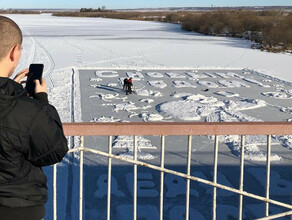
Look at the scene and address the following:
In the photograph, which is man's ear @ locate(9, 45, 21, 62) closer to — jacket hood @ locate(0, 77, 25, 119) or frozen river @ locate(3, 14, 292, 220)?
jacket hood @ locate(0, 77, 25, 119)

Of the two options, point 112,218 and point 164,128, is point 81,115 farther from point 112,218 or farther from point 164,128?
point 164,128

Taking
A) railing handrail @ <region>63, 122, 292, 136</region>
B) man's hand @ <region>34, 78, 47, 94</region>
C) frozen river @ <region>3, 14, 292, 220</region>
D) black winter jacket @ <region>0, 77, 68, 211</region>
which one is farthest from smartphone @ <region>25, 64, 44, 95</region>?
frozen river @ <region>3, 14, 292, 220</region>

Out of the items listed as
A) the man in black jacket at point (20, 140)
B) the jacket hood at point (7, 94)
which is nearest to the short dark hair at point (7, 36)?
the man in black jacket at point (20, 140)

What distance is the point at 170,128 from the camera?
2.97 metres

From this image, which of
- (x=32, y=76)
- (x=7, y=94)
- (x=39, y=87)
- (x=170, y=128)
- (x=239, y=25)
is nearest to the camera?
(x=7, y=94)

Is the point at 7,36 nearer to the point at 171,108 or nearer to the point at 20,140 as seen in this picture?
the point at 20,140

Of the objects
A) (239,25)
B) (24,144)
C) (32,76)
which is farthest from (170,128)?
(239,25)

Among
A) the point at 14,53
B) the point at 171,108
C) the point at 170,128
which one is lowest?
the point at 171,108

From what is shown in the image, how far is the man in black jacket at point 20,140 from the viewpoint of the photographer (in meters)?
1.81

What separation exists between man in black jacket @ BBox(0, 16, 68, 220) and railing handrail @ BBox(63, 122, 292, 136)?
2.92 ft

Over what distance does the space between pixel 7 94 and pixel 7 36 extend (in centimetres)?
23

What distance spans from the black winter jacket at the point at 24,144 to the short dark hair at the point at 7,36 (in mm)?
121

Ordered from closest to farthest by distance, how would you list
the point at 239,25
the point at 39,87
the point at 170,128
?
the point at 39,87, the point at 170,128, the point at 239,25

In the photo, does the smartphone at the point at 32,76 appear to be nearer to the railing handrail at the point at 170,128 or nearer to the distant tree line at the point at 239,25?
the railing handrail at the point at 170,128
